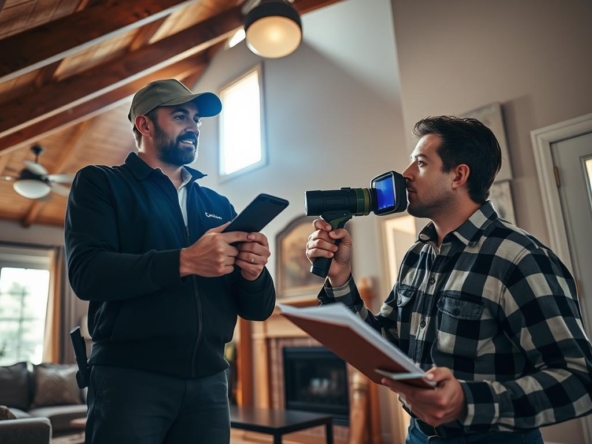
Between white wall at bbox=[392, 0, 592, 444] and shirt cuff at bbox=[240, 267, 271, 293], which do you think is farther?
white wall at bbox=[392, 0, 592, 444]

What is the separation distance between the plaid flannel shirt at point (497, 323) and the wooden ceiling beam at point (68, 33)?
2666 mm

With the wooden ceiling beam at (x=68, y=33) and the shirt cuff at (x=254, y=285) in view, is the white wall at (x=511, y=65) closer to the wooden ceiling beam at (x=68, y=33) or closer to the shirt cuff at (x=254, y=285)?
the wooden ceiling beam at (x=68, y=33)

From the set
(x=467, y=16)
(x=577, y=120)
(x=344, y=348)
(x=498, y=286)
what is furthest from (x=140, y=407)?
(x=467, y=16)

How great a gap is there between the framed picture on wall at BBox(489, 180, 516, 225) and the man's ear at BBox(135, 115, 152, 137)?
209 centimetres

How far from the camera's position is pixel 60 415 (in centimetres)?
407

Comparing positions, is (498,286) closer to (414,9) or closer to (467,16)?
(467,16)

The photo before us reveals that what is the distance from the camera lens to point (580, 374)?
0.81 m

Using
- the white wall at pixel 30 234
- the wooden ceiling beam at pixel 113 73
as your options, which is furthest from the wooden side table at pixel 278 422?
the white wall at pixel 30 234

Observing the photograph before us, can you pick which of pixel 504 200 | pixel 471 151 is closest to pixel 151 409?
pixel 471 151

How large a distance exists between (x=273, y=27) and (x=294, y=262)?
234 cm

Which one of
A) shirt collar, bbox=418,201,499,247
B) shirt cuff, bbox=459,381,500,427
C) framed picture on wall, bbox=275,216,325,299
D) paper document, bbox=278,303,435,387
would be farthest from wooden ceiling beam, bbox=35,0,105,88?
shirt cuff, bbox=459,381,500,427

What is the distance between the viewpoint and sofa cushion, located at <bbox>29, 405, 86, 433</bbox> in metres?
4.02

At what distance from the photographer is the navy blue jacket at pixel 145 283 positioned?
1027mm

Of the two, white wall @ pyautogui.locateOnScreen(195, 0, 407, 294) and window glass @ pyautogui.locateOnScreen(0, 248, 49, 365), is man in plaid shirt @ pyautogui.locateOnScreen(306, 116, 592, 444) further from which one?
window glass @ pyautogui.locateOnScreen(0, 248, 49, 365)
